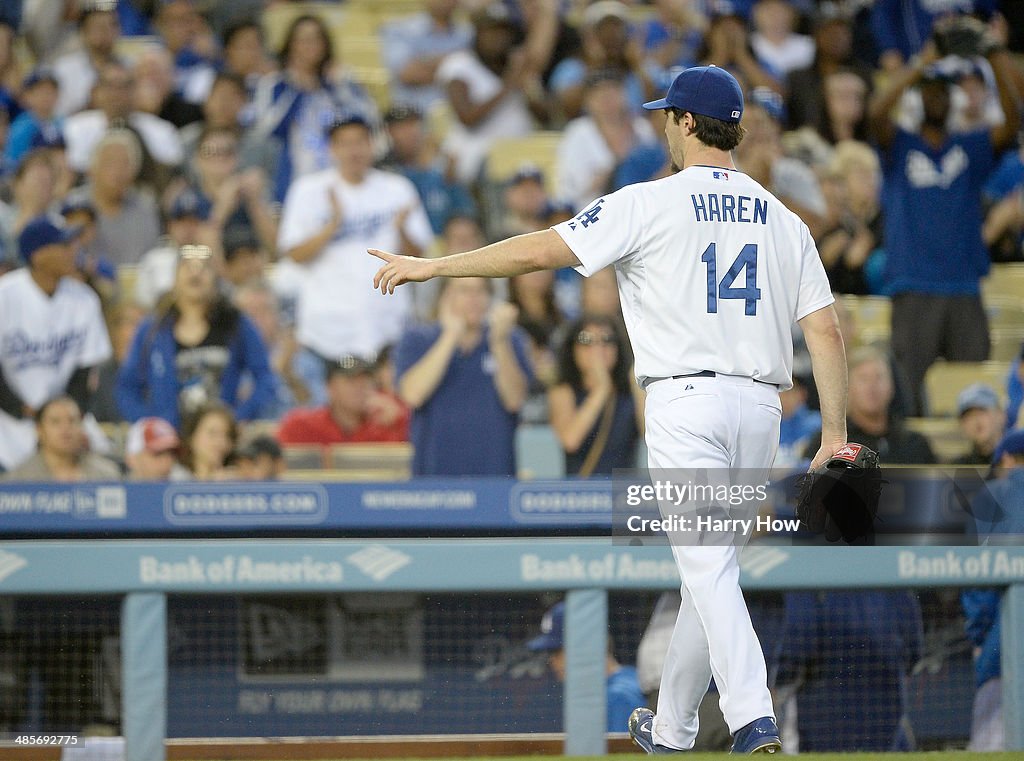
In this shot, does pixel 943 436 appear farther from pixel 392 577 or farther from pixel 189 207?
pixel 189 207

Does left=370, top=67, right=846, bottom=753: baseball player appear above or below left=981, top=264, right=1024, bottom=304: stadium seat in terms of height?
below

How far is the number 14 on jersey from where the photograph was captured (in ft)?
11.3

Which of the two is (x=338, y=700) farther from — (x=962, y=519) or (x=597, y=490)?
(x=962, y=519)

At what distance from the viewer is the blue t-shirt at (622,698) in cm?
448

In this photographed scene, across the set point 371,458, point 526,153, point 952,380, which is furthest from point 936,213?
point 371,458

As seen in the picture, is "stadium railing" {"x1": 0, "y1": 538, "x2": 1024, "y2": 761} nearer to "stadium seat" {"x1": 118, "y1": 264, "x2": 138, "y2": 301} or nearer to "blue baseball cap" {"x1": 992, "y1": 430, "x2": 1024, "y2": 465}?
"blue baseball cap" {"x1": 992, "y1": 430, "x2": 1024, "y2": 465}

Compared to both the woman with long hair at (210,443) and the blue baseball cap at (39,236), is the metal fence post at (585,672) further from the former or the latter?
the blue baseball cap at (39,236)

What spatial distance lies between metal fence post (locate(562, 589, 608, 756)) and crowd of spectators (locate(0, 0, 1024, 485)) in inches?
55.3

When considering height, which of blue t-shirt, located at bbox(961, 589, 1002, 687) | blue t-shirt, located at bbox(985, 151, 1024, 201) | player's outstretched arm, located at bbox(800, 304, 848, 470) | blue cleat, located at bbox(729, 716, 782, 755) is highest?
blue t-shirt, located at bbox(985, 151, 1024, 201)

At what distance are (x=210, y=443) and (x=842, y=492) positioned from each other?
3003mm

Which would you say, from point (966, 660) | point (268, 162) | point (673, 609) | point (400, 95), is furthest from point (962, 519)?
point (400, 95)

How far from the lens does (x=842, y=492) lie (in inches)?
146

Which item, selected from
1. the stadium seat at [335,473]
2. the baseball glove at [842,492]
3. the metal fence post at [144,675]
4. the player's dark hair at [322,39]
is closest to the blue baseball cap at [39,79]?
the player's dark hair at [322,39]

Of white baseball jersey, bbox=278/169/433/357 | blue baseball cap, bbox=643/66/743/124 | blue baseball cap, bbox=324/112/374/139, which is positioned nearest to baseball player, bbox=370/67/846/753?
blue baseball cap, bbox=643/66/743/124
